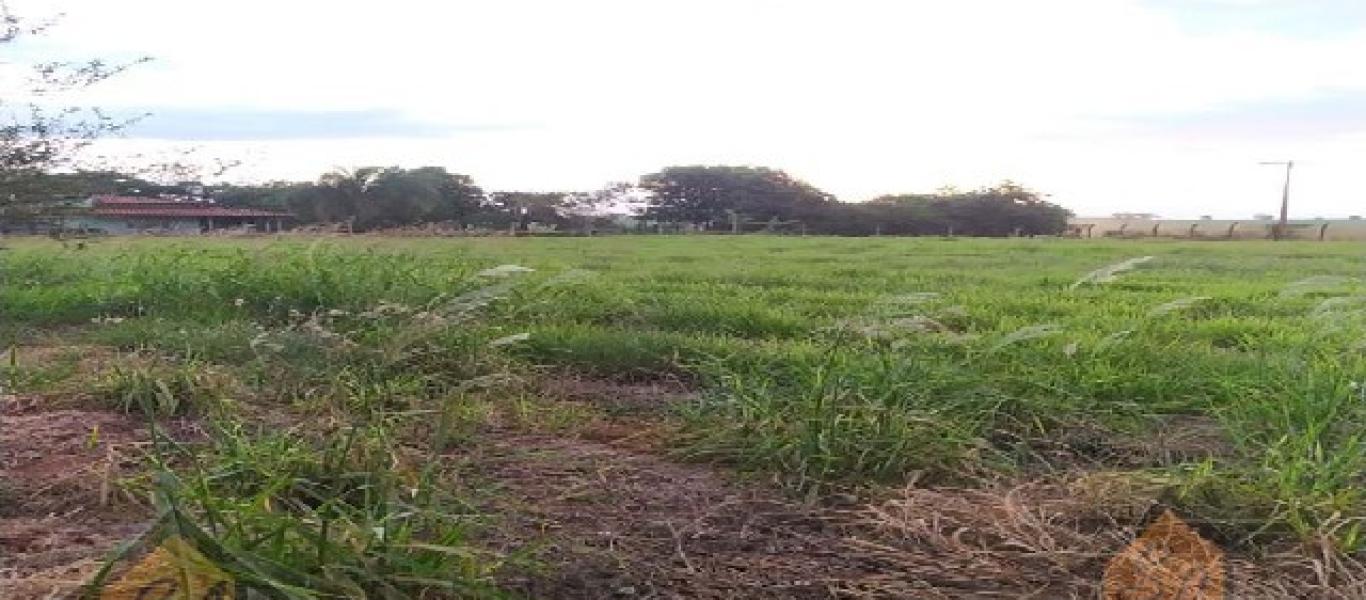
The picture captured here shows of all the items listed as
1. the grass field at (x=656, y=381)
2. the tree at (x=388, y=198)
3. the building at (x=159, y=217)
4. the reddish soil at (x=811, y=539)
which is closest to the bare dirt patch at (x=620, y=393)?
the grass field at (x=656, y=381)

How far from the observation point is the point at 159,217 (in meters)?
5.83

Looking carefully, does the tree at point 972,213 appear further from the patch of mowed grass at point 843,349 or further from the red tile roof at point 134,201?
the red tile roof at point 134,201

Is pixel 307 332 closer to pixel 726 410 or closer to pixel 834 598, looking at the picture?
pixel 726 410

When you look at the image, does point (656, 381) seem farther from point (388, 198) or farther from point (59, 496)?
point (388, 198)

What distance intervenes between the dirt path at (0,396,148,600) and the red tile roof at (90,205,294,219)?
1545mm

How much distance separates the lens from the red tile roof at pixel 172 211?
16.3ft

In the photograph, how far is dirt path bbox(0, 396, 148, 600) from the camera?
81.6 inches

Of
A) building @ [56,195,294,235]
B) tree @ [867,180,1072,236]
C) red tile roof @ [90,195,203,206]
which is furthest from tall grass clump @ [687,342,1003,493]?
tree @ [867,180,1072,236]

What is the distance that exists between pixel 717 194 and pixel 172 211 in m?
6.27

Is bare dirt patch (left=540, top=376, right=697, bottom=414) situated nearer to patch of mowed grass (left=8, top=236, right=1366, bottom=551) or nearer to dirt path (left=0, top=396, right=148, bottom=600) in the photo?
patch of mowed grass (left=8, top=236, right=1366, bottom=551)

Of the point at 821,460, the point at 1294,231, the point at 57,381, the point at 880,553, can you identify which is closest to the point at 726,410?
the point at 821,460

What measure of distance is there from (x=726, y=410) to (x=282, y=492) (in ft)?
4.74

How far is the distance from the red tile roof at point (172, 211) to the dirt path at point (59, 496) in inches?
60.8

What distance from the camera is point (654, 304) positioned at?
6207 millimetres
